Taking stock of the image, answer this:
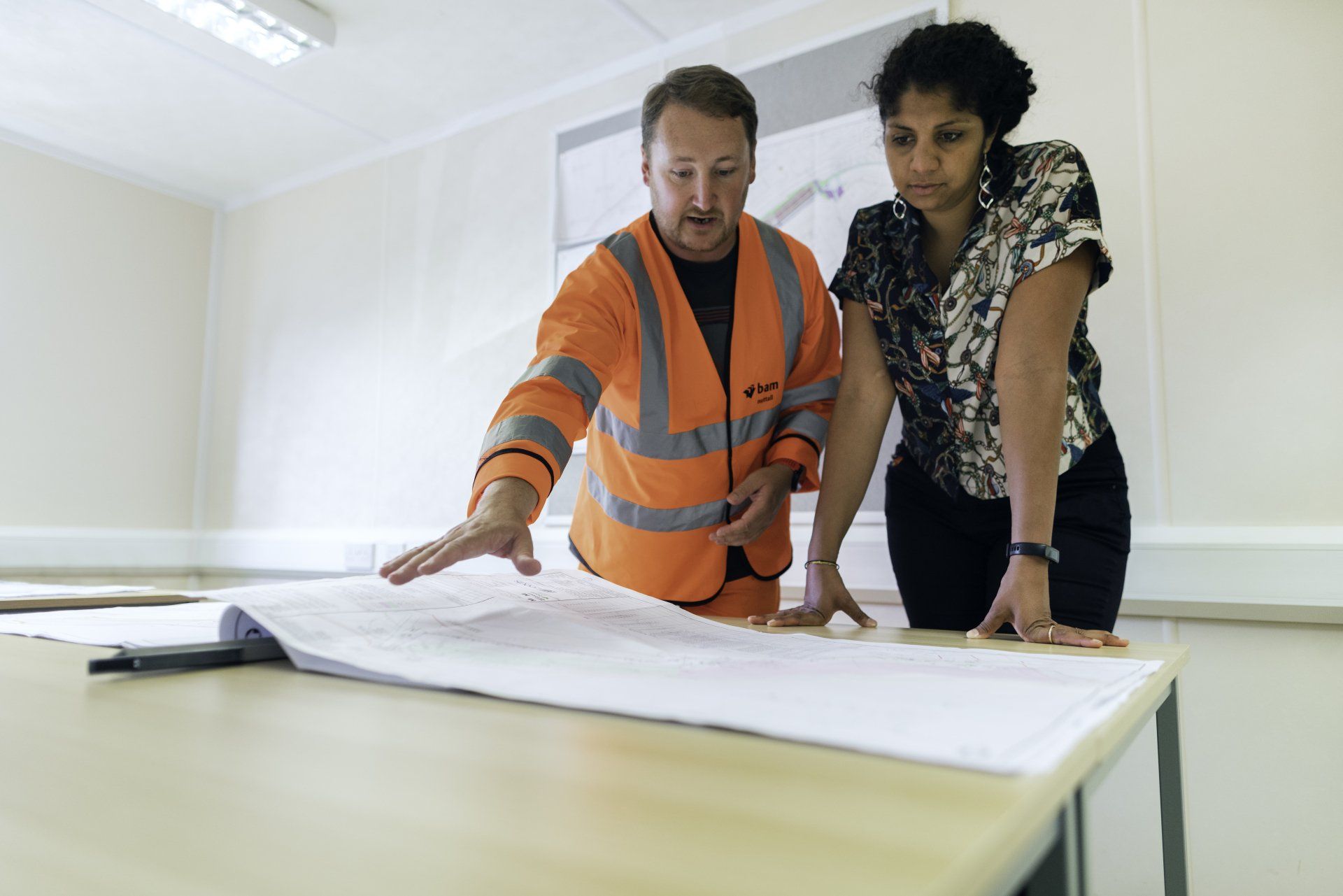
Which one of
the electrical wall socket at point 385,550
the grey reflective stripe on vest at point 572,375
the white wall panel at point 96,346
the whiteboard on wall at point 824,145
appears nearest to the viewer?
the grey reflective stripe on vest at point 572,375

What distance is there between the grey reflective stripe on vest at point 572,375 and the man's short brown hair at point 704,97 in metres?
0.48

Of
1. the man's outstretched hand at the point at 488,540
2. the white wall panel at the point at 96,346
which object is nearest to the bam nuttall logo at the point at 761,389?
the man's outstretched hand at the point at 488,540

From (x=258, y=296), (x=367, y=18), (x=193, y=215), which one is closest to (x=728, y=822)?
(x=367, y=18)

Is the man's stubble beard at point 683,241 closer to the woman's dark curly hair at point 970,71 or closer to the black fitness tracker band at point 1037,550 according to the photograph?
the woman's dark curly hair at point 970,71

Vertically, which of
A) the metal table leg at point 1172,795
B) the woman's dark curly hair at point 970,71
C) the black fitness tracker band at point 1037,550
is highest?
the woman's dark curly hair at point 970,71

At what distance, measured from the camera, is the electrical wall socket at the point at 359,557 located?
10.1ft

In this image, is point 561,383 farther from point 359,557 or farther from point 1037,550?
point 359,557

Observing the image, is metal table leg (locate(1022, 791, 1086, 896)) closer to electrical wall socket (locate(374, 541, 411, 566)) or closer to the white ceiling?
the white ceiling

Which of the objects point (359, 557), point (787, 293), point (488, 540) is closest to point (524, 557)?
point (488, 540)

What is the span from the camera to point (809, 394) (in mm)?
1467

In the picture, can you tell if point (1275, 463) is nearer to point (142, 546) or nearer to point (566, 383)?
point (566, 383)

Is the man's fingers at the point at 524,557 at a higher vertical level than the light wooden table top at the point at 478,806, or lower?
higher

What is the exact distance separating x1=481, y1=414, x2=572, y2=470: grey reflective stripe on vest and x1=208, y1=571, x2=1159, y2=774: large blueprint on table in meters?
0.17

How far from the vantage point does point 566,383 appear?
1.19 m
